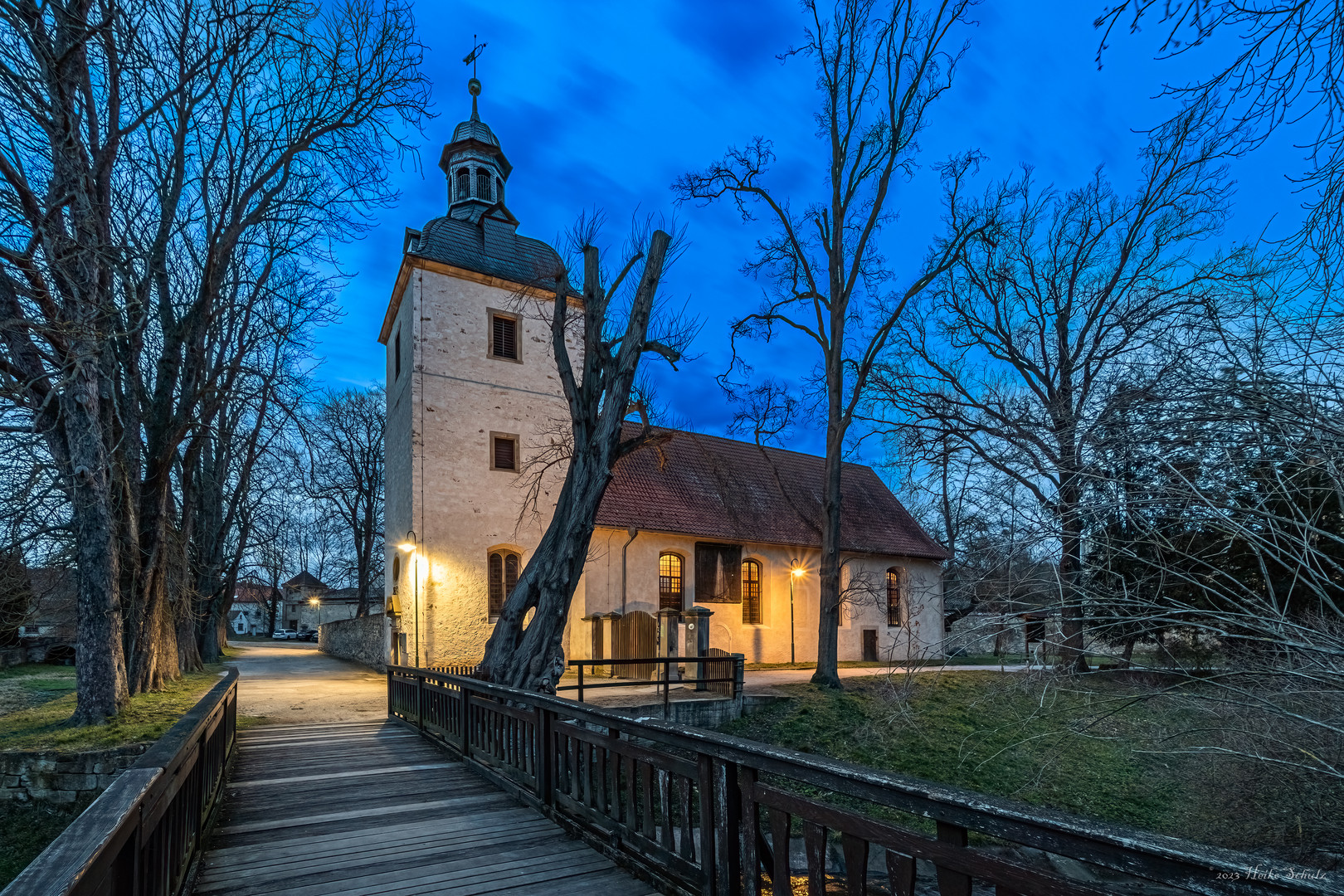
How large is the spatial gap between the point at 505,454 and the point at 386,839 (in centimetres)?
1510

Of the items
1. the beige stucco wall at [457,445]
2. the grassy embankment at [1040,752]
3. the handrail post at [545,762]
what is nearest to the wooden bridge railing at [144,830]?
the handrail post at [545,762]

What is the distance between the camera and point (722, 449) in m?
25.6

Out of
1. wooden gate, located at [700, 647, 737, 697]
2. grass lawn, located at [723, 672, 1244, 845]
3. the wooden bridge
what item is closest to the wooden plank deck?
the wooden bridge

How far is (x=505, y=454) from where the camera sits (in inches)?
781

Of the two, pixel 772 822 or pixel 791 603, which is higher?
pixel 772 822

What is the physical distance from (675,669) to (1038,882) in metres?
13.5

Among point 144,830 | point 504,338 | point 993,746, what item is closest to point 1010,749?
point 993,746

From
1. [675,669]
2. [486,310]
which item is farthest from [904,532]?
[486,310]

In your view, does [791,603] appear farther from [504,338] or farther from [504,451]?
[504,338]

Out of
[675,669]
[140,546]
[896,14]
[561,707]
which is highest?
[896,14]

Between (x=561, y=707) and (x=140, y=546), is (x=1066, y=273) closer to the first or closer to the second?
(x=561, y=707)

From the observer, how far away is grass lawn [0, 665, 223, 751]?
27.2 feet

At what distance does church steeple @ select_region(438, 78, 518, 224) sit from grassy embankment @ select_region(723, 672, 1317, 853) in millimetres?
15828

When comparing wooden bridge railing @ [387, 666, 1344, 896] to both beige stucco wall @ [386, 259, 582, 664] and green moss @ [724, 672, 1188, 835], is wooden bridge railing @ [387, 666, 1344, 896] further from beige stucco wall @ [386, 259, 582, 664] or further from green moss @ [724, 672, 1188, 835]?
beige stucco wall @ [386, 259, 582, 664]
